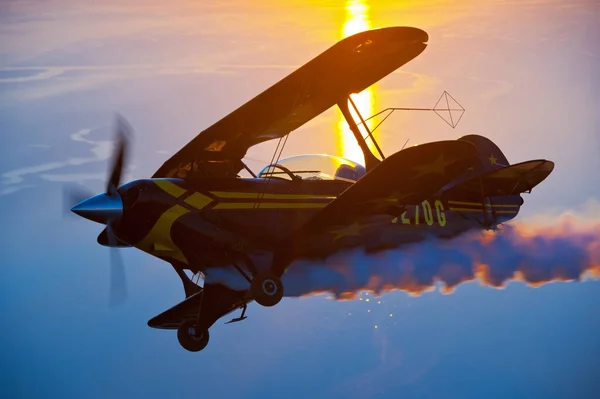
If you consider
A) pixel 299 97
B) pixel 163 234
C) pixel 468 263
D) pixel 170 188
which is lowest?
pixel 163 234

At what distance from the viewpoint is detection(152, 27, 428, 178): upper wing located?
44.8 ft

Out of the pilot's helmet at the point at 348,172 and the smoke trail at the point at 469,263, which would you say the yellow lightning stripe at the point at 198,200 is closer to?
the smoke trail at the point at 469,263

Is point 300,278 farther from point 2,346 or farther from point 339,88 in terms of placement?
point 2,346

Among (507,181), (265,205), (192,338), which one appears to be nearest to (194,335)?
(192,338)


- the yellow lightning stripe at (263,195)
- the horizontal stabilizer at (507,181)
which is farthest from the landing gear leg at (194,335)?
the horizontal stabilizer at (507,181)

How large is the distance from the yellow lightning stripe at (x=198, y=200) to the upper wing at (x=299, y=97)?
64cm

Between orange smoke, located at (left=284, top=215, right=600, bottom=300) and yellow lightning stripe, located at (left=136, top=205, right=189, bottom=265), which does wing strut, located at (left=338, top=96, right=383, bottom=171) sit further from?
yellow lightning stripe, located at (left=136, top=205, right=189, bottom=265)

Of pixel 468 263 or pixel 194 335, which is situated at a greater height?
pixel 468 263

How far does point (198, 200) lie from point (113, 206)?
125cm

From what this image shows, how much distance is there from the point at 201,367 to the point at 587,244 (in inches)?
1248

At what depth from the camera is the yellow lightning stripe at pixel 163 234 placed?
46.3ft

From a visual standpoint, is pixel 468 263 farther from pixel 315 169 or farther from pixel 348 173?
pixel 315 169

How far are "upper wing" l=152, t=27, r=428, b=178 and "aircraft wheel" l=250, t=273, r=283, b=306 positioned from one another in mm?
1995

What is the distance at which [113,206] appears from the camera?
550 inches
